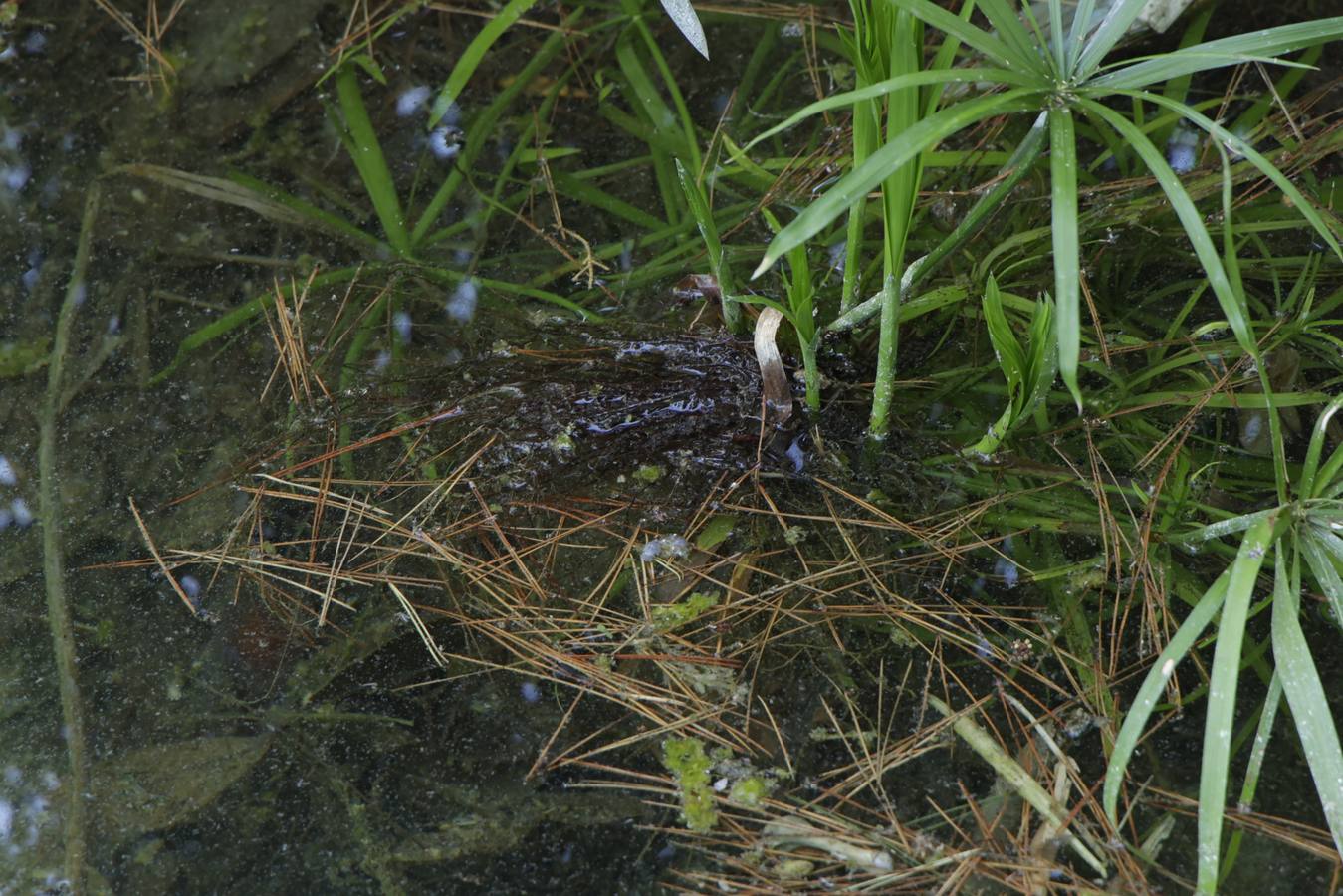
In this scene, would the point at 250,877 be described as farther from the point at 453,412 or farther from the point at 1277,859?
the point at 1277,859

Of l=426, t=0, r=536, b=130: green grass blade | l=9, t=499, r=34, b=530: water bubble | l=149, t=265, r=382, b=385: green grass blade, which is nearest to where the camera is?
l=9, t=499, r=34, b=530: water bubble

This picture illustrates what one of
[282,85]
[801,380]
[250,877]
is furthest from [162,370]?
[801,380]

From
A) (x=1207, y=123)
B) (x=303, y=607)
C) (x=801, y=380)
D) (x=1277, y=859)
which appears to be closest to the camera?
(x=1207, y=123)

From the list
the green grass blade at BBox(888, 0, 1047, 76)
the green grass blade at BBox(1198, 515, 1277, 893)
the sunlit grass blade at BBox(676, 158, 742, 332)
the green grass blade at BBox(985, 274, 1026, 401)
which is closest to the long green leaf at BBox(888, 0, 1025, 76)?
the green grass blade at BBox(888, 0, 1047, 76)

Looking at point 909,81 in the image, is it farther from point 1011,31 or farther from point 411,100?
point 411,100

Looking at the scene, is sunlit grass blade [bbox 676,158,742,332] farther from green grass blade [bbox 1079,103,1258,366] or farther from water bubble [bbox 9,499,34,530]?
water bubble [bbox 9,499,34,530]

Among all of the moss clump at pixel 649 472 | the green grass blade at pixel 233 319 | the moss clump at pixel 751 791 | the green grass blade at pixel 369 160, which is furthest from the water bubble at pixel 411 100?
the moss clump at pixel 751 791

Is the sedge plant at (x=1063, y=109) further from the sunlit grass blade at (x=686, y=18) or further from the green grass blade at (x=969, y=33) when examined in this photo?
the sunlit grass blade at (x=686, y=18)
